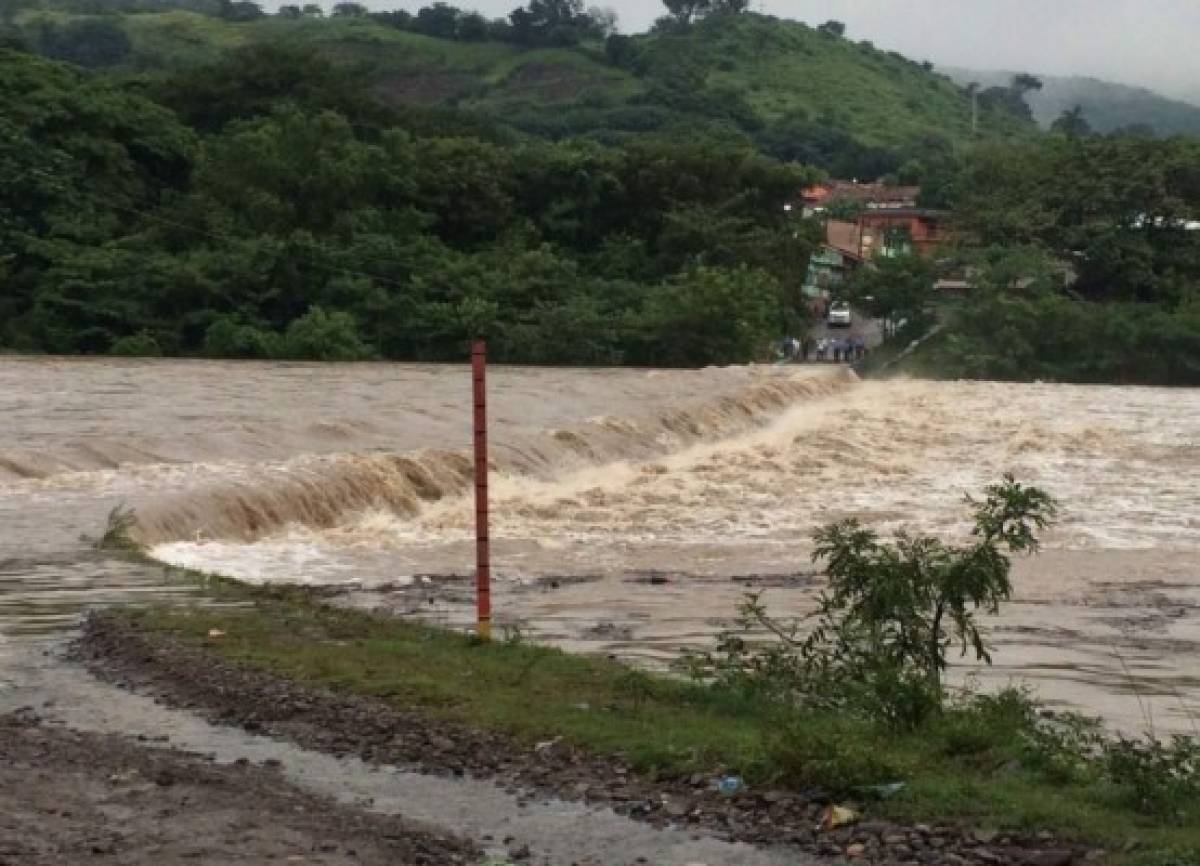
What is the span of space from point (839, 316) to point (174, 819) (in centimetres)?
5357

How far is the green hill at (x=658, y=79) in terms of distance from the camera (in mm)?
95500

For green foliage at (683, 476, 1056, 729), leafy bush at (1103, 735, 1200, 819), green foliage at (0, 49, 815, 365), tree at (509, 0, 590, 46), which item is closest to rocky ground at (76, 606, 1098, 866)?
leafy bush at (1103, 735, 1200, 819)

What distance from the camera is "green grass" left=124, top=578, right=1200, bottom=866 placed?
5836 mm

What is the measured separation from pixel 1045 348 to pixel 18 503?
37904mm

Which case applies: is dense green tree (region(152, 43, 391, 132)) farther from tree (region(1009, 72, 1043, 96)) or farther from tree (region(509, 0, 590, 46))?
tree (region(1009, 72, 1043, 96))

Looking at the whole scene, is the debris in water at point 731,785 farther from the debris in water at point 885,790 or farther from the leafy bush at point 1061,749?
the leafy bush at point 1061,749

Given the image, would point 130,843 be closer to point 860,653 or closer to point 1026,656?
point 860,653

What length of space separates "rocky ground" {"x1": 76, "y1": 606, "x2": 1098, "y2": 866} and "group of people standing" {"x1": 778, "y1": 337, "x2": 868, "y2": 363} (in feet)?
140

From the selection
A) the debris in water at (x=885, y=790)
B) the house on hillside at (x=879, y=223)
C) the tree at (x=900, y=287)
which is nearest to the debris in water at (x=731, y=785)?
the debris in water at (x=885, y=790)

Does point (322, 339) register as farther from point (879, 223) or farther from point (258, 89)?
point (879, 223)

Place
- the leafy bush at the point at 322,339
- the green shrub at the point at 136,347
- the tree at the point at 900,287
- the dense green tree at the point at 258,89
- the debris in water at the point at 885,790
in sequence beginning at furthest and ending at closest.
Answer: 1. the dense green tree at the point at 258,89
2. the tree at the point at 900,287
3. the leafy bush at the point at 322,339
4. the green shrub at the point at 136,347
5. the debris in water at the point at 885,790

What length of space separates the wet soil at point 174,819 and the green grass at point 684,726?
3.60 feet

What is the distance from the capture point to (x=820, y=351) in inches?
2115

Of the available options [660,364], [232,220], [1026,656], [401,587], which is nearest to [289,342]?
[232,220]
